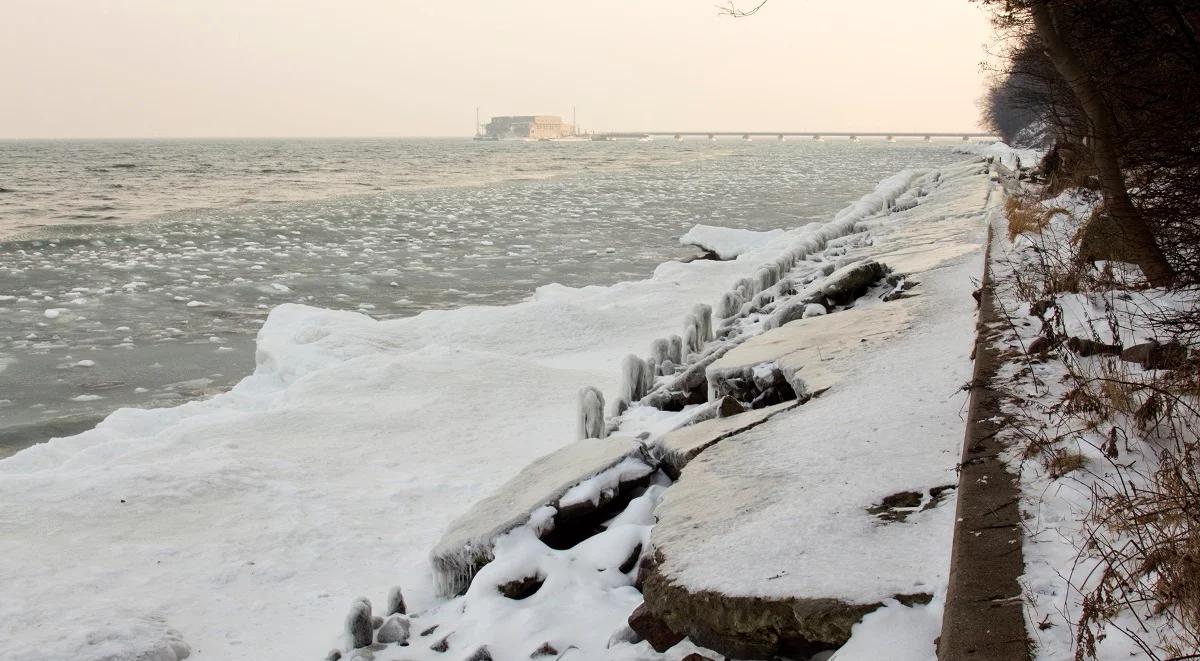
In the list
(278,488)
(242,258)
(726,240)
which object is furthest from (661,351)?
(242,258)

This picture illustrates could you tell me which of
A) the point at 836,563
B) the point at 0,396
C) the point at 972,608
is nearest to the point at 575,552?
the point at 836,563

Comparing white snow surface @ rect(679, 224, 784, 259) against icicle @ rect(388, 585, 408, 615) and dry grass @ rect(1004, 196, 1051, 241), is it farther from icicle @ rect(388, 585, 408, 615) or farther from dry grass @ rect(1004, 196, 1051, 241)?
icicle @ rect(388, 585, 408, 615)

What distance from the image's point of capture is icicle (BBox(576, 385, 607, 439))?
5094 mm

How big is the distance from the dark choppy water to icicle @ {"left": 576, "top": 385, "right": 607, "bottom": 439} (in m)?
4.46

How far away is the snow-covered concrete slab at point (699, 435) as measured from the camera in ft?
13.2

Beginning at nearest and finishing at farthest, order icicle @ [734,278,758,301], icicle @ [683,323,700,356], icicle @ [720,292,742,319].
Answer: icicle @ [683,323,700,356] < icicle @ [720,292,742,319] < icicle @ [734,278,758,301]

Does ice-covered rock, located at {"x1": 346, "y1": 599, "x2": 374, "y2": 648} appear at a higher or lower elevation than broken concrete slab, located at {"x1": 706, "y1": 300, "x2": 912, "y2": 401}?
lower

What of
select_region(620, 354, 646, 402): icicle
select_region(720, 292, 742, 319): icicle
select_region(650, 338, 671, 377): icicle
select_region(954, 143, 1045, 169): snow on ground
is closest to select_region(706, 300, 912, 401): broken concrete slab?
select_region(620, 354, 646, 402): icicle

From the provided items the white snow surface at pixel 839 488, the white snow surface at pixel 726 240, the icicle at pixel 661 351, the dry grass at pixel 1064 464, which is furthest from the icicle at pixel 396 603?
the white snow surface at pixel 726 240

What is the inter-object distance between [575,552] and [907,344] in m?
2.48

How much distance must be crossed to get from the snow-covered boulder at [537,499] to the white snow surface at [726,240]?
12.6 metres

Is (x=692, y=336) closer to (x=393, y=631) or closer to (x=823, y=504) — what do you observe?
(x=823, y=504)

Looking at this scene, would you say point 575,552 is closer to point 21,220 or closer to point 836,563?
Result: point 836,563

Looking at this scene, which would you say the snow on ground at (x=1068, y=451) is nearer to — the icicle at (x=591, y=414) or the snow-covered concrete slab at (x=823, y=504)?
the snow-covered concrete slab at (x=823, y=504)
